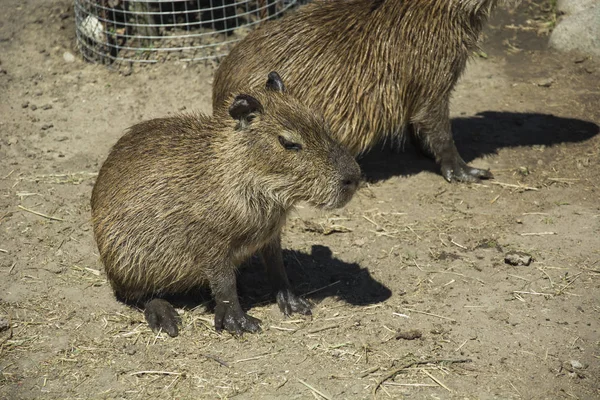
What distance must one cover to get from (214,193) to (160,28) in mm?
4315

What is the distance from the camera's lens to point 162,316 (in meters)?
5.25

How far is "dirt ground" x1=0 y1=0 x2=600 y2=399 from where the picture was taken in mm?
4711

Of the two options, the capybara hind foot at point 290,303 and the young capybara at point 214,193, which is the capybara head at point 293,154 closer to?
the young capybara at point 214,193

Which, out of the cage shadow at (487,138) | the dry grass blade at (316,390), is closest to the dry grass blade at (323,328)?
the dry grass blade at (316,390)

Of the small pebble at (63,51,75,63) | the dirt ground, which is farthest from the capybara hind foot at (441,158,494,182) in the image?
the small pebble at (63,51,75,63)

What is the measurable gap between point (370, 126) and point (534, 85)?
270cm

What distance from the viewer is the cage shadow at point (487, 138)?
7512 mm

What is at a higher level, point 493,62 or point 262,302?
point 493,62

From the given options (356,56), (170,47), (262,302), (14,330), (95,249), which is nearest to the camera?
(14,330)

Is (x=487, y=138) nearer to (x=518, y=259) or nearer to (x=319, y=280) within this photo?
(x=518, y=259)

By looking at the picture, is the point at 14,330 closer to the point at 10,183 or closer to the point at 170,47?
the point at 10,183

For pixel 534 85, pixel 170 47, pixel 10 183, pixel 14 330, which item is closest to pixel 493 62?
pixel 534 85

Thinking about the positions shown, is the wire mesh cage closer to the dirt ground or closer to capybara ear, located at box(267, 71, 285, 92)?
the dirt ground

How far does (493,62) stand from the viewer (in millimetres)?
9000
